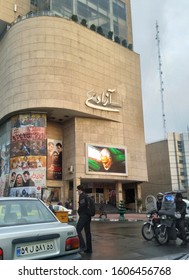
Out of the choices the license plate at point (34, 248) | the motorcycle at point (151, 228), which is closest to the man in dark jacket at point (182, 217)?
the motorcycle at point (151, 228)

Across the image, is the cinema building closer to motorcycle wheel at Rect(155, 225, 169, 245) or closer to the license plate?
motorcycle wheel at Rect(155, 225, 169, 245)

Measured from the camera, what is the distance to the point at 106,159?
135ft

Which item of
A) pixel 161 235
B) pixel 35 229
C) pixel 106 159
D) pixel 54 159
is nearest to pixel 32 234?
pixel 35 229

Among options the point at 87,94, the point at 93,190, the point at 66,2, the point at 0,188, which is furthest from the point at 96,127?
the point at 66,2

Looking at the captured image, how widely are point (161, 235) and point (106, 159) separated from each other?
1264 inches

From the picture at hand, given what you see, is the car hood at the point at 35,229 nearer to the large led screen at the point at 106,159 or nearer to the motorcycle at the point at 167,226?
the motorcycle at the point at 167,226

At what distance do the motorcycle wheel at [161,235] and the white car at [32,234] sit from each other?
5.31 metres

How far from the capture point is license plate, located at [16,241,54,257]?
3.60m

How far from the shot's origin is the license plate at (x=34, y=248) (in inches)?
142

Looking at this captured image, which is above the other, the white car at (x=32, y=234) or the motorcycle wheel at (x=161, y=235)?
the white car at (x=32, y=234)

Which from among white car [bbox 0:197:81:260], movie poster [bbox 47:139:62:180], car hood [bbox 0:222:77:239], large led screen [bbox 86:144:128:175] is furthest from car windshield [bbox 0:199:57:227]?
movie poster [bbox 47:139:62:180]

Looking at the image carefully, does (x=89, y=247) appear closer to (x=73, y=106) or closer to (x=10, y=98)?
(x=73, y=106)

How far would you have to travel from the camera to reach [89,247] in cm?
727

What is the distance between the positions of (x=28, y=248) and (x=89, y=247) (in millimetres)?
3861
